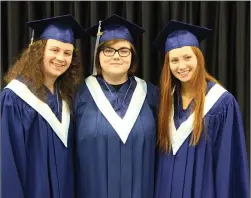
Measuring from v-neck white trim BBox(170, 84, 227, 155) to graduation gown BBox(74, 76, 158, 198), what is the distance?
4.8 inches

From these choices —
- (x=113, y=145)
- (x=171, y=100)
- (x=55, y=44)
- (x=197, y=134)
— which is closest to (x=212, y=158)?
(x=197, y=134)

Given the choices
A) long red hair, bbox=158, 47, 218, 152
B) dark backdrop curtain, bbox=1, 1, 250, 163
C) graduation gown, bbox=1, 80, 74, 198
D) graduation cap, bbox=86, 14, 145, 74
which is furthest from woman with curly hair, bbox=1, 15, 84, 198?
dark backdrop curtain, bbox=1, 1, 250, 163

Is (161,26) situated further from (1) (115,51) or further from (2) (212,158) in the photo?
(2) (212,158)

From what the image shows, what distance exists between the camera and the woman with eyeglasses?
1.90 meters

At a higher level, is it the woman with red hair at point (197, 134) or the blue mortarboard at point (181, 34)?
the blue mortarboard at point (181, 34)

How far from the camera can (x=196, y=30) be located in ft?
6.46

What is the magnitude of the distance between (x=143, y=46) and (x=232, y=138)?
3.26ft

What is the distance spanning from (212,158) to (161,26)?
110cm

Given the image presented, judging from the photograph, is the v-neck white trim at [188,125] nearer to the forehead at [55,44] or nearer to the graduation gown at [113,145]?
the graduation gown at [113,145]

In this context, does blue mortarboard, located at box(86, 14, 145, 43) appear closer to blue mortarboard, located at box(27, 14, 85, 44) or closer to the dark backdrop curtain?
blue mortarboard, located at box(27, 14, 85, 44)

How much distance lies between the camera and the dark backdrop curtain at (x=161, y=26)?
8.48ft

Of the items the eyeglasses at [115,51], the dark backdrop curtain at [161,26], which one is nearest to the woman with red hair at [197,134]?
the eyeglasses at [115,51]

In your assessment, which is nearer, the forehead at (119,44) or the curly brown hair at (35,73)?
the curly brown hair at (35,73)

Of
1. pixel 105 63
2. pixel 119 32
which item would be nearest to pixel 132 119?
pixel 105 63
